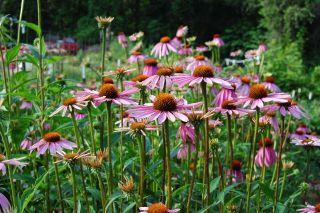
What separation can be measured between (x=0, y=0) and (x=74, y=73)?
5123mm

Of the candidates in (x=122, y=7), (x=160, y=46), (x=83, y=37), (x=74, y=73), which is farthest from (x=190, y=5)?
(x=160, y=46)

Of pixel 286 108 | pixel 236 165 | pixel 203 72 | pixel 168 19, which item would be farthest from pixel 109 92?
pixel 168 19

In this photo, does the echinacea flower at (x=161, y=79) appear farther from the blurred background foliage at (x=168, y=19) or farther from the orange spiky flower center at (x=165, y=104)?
the blurred background foliage at (x=168, y=19)

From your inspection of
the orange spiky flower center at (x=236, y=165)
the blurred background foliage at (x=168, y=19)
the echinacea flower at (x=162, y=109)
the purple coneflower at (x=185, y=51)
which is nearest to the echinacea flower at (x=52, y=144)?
the echinacea flower at (x=162, y=109)

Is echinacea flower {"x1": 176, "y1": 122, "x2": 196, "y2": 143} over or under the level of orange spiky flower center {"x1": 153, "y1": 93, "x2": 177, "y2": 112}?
under

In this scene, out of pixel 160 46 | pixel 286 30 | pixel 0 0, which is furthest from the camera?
pixel 0 0

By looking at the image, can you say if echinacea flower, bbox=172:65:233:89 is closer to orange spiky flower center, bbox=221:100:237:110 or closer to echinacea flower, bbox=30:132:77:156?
orange spiky flower center, bbox=221:100:237:110

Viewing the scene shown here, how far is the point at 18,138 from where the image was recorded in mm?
1415

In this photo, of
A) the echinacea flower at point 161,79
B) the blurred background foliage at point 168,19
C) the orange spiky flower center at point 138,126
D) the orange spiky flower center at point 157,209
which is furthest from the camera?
the blurred background foliage at point 168,19

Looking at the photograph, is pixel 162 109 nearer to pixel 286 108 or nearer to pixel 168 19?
pixel 286 108

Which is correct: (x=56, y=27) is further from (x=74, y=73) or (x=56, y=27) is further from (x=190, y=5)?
(x=74, y=73)

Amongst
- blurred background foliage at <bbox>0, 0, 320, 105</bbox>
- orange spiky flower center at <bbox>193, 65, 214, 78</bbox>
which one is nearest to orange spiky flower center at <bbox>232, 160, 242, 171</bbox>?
orange spiky flower center at <bbox>193, 65, 214, 78</bbox>

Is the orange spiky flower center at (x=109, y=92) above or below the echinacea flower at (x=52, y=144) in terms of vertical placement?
above

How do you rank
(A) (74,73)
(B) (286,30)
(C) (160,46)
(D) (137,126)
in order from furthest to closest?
(B) (286,30) < (A) (74,73) < (C) (160,46) < (D) (137,126)
